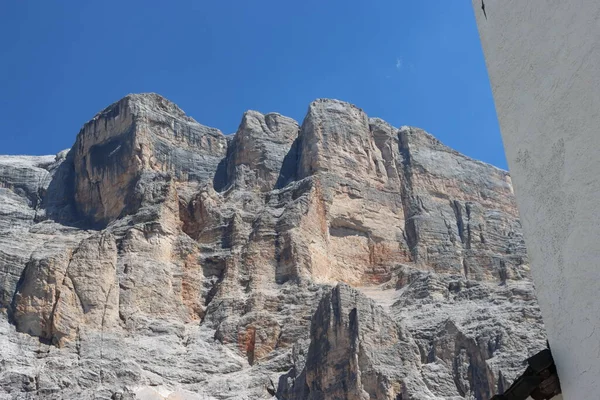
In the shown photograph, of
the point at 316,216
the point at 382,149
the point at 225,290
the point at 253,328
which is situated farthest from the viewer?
the point at 382,149

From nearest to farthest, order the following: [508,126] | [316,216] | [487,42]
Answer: [508,126] < [487,42] < [316,216]

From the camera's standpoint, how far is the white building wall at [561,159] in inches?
218

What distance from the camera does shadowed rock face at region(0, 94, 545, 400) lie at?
4247 cm

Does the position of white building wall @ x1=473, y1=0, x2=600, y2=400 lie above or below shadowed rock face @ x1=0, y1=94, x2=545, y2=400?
below

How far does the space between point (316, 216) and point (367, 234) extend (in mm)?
4622

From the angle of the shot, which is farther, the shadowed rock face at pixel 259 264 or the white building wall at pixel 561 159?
the shadowed rock face at pixel 259 264

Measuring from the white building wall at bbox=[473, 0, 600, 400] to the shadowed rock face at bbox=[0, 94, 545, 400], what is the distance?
32.7 meters

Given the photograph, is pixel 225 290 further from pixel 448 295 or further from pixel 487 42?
pixel 487 42

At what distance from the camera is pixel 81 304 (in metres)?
50.1

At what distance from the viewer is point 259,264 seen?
55750 mm

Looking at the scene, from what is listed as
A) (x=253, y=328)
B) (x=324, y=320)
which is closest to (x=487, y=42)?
(x=324, y=320)

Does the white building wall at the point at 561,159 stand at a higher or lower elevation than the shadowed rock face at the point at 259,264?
lower

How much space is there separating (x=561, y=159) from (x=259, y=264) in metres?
50.2

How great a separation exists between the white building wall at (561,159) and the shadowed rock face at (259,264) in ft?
107
